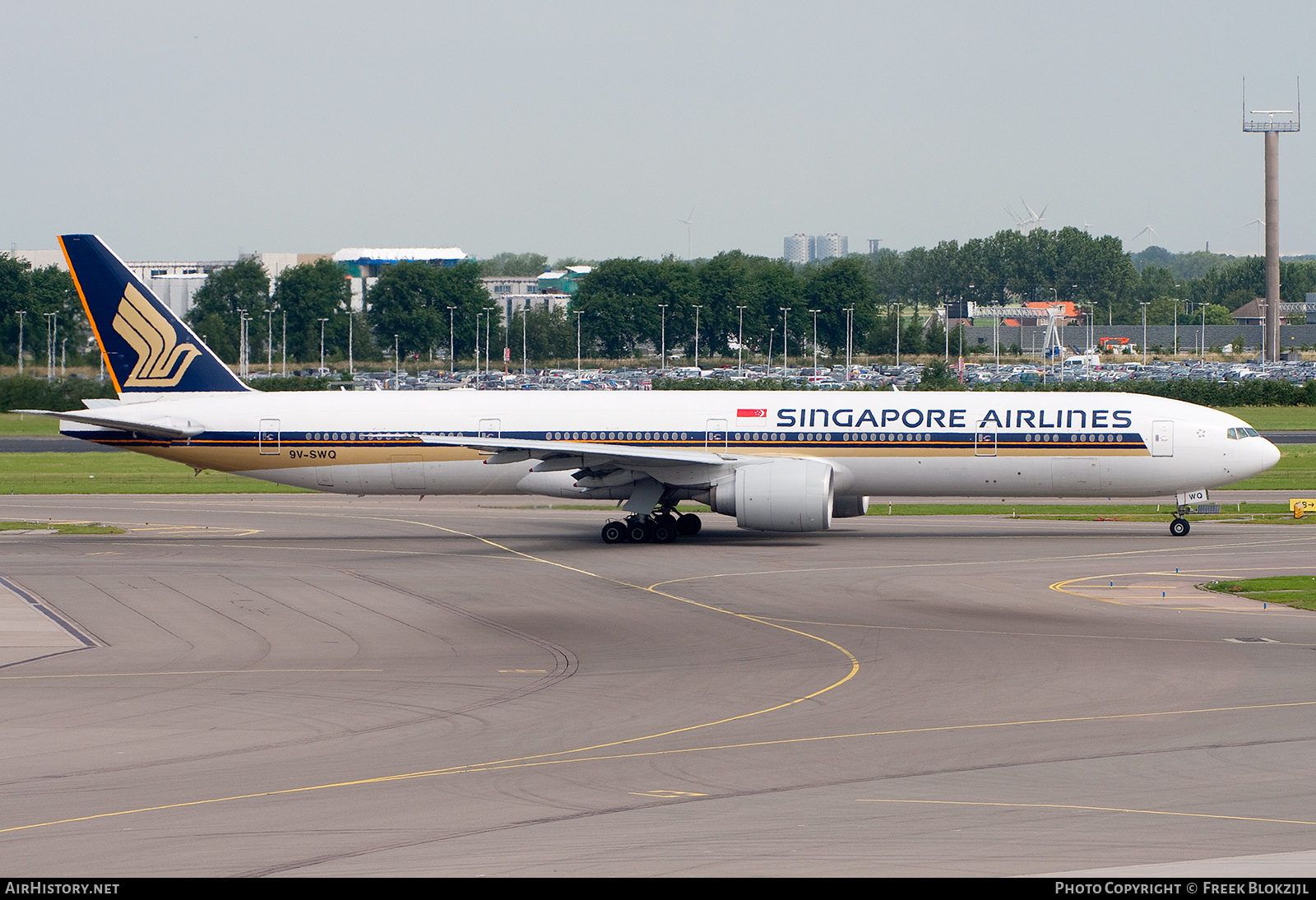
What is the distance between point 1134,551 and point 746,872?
91.4 ft

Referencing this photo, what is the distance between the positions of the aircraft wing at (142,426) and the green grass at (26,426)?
50.2m

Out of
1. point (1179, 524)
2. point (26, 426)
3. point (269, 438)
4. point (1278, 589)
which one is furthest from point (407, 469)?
point (26, 426)

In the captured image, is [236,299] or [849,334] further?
[236,299]

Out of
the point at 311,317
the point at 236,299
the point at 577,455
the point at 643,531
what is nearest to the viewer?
the point at 577,455

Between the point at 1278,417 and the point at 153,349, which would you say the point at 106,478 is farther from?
the point at 1278,417

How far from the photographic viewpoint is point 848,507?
41.4 meters

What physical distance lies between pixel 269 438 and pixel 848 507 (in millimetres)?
17897

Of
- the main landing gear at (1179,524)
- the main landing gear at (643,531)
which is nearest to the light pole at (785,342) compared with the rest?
the main landing gear at (1179,524)

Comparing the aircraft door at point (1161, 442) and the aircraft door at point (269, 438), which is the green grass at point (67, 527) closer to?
the aircraft door at point (269, 438)

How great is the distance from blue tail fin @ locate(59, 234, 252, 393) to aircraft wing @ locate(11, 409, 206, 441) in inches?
79.5

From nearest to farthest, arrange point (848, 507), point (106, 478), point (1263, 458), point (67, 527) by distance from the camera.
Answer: point (1263, 458)
point (848, 507)
point (67, 527)
point (106, 478)

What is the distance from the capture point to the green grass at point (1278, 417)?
258 ft

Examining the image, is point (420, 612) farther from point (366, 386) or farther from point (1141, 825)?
point (366, 386)

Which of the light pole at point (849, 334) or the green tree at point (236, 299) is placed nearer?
the light pole at point (849, 334)
